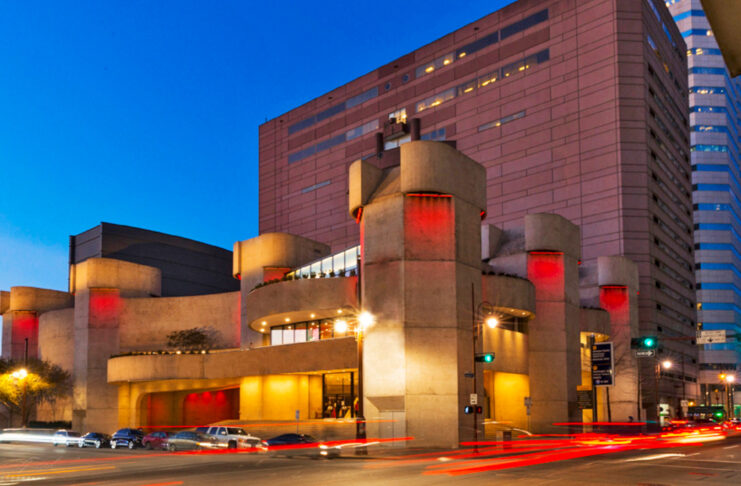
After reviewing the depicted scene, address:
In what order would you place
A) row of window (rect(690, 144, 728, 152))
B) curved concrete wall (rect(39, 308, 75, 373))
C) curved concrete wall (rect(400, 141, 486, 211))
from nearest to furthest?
curved concrete wall (rect(400, 141, 486, 211)), curved concrete wall (rect(39, 308, 75, 373)), row of window (rect(690, 144, 728, 152))

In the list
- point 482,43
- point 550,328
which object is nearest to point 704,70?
point 482,43

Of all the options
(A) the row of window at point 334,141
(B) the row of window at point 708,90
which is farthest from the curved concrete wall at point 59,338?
(B) the row of window at point 708,90

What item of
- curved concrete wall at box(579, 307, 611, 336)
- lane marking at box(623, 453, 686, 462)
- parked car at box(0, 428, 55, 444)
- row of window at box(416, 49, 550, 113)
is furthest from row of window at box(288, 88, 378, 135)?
lane marking at box(623, 453, 686, 462)

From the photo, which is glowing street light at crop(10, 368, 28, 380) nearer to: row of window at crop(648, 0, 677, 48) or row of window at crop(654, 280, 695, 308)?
row of window at crop(654, 280, 695, 308)

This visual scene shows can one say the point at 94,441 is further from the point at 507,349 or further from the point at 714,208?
the point at 714,208

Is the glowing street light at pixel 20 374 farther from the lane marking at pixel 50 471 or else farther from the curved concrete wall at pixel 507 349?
the lane marking at pixel 50 471

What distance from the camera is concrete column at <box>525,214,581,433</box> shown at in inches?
2507

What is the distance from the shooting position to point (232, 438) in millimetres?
44000

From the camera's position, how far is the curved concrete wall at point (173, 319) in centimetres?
7988

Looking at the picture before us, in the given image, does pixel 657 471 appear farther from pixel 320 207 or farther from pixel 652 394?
pixel 320 207

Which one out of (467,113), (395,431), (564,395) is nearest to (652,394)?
(564,395)

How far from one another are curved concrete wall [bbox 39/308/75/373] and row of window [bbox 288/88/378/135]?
61.0 meters

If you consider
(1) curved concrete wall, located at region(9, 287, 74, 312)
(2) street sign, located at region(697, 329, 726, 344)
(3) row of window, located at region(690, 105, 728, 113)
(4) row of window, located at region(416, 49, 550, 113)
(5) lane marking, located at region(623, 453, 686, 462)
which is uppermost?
(3) row of window, located at region(690, 105, 728, 113)

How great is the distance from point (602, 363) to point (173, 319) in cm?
4712
